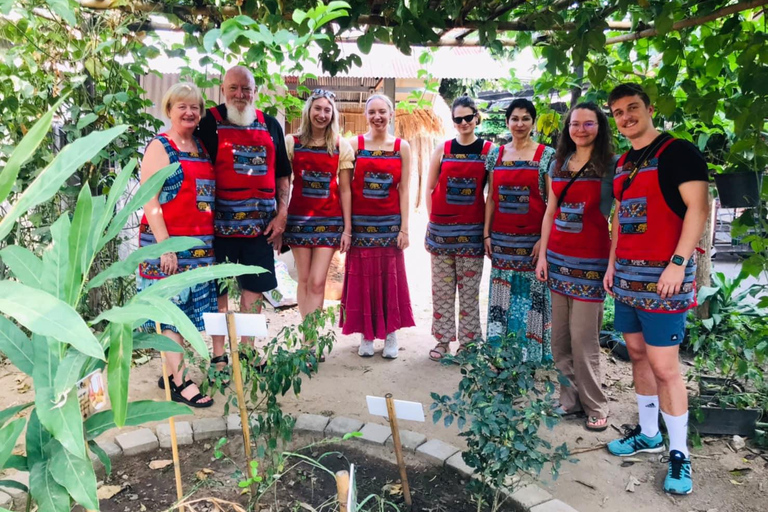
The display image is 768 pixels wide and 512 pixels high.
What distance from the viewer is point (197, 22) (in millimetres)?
2748

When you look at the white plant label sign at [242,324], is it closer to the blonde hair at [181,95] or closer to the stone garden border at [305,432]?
the stone garden border at [305,432]

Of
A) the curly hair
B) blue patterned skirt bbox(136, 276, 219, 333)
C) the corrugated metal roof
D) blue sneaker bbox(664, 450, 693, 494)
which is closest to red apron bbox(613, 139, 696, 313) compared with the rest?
the curly hair

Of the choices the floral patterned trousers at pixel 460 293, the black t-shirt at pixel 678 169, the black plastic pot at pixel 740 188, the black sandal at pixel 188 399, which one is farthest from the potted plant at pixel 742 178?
the black sandal at pixel 188 399

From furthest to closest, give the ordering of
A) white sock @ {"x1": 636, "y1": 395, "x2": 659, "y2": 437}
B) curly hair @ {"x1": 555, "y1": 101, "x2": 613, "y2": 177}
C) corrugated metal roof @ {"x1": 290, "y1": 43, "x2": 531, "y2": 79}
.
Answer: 1. corrugated metal roof @ {"x1": 290, "y1": 43, "x2": 531, "y2": 79}
2. curly hair @ {"x1": 555, "y1": 101, "x2": 613, "y2": 177}
3. white sock @ {"x1": 636, "y1": 395, "x2": 659, "y2": 437}

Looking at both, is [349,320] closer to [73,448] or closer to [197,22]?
[197,22]

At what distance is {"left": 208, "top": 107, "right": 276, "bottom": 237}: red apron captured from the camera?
3225mm

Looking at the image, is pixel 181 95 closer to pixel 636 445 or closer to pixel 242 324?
pixel 242 324

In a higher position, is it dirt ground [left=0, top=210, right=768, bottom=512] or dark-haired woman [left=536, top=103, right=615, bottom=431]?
dark-haired woman [left=536, top=103, right=615, bottom=431]

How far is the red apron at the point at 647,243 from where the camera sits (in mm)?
2426

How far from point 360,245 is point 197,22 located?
1712mm

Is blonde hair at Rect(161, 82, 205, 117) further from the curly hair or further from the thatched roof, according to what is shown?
the thatched roof

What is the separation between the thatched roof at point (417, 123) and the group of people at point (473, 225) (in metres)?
3.97

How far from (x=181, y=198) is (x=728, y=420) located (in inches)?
121

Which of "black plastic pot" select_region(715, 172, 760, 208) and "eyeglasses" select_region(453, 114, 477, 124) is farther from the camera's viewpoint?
"eyeglasses" select_region(453, 114, 477, 124)
